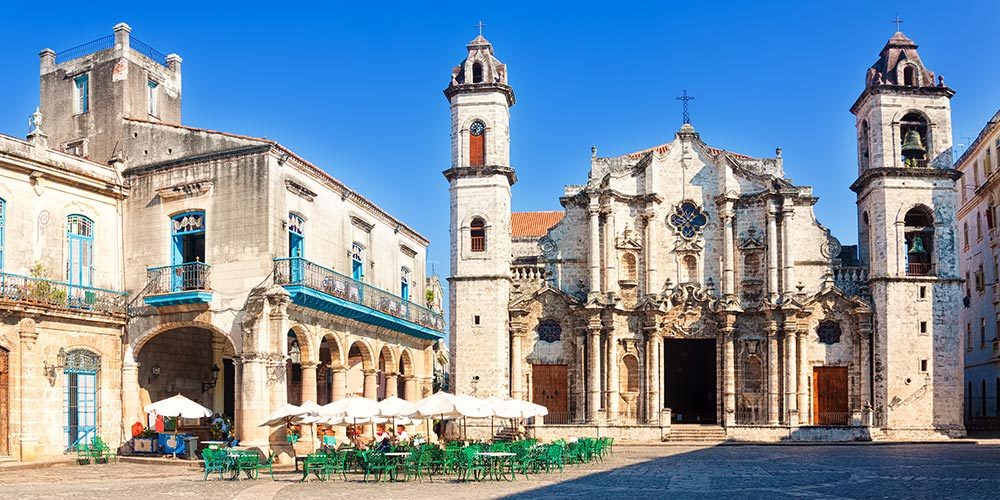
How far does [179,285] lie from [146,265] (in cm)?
155

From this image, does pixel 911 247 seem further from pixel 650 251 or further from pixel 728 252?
pixel 650 251

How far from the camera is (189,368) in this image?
1332 inches

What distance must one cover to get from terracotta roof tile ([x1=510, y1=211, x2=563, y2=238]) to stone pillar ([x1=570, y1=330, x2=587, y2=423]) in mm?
16962

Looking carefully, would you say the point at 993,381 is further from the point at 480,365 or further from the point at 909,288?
the point at 480,365

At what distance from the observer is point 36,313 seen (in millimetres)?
27500

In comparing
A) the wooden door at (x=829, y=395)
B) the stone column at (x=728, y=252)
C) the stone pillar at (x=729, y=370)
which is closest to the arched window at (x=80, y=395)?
the stone pillar at (x=729, y=370)

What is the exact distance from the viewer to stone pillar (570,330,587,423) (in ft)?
136

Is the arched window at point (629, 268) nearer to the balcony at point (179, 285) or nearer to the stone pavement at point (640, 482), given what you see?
the stone pavement at point (640, 482)

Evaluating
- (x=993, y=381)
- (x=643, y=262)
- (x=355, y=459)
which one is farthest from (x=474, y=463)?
(x=993, y=381)

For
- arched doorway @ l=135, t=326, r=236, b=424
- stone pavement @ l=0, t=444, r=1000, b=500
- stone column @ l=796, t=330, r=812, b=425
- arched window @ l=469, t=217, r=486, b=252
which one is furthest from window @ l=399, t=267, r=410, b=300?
stone column @ l=796, t=330, r=812, b=425

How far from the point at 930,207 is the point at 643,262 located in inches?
431

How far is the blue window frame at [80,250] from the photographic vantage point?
29.6 metres

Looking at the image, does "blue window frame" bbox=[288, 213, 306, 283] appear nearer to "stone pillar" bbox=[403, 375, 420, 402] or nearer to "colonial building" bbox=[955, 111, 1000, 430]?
"stone pillar" bbox=[403, 375, 420, 402]

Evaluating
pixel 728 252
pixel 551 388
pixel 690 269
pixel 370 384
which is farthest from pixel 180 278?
pixel 728 252
